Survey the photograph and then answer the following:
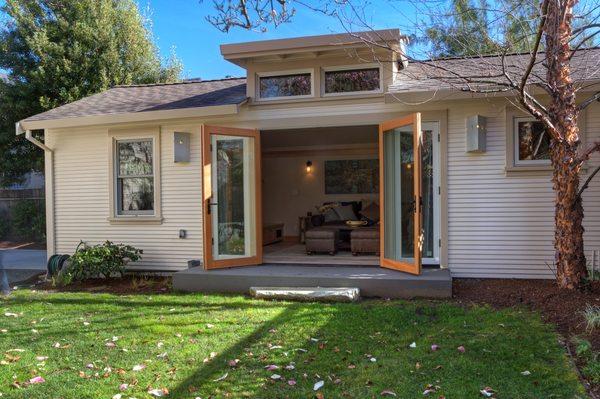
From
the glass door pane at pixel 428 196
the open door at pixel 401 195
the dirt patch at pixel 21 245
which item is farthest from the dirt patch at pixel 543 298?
the dirt patch at pixel 21 245

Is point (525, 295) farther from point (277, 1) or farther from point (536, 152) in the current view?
point (277, 1)

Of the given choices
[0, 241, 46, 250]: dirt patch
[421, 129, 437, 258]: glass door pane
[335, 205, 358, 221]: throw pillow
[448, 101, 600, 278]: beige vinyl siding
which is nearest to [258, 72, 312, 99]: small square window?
[421, 129, 437, 258]: glass door pane

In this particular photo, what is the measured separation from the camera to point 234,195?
7.69 metres

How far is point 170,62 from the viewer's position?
1598 cm

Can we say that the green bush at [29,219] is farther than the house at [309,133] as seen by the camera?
Yes

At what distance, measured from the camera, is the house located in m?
6.88

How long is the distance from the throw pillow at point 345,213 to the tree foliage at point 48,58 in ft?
24.9

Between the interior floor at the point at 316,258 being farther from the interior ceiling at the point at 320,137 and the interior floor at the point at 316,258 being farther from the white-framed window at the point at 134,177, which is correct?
the interior ceiling at the point at 320,137

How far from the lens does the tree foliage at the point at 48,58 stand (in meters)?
13.1

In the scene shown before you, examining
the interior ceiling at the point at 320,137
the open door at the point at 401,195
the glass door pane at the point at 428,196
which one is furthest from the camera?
the interior ceiling at the point at 320,137

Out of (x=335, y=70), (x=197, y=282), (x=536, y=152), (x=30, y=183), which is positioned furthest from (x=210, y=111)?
(x=30, y=183)

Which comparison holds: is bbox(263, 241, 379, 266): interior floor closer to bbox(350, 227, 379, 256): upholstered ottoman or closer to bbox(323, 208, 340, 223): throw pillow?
bbox(350, 227, 379, 256): upholstered ottoman

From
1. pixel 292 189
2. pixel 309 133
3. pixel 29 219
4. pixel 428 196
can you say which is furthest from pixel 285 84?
pixel 29 219

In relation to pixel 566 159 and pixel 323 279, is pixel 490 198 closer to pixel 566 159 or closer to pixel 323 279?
pixel 566 159
